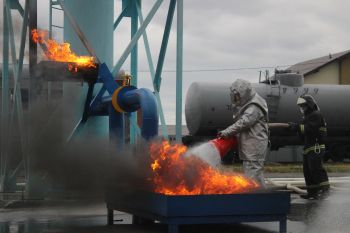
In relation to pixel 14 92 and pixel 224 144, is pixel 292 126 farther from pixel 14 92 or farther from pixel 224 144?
pixel 14 92

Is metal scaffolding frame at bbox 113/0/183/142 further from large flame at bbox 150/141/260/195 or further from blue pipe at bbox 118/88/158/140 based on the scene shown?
large flame at bbox 150/141/260/195

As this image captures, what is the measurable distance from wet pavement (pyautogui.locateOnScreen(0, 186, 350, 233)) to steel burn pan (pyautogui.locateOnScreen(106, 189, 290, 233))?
0.70 meters

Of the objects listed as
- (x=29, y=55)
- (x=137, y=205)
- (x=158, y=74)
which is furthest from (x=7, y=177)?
(x=137, y=205)

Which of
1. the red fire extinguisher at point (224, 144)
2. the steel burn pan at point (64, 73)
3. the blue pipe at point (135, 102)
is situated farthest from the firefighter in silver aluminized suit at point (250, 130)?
the steel burn pan at point (64, 73)

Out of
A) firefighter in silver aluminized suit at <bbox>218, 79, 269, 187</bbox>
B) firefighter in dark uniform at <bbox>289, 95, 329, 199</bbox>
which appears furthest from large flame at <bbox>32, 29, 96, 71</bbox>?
firefighter in dark uniform at <bbox>289, 95, 329, 199</bbox>

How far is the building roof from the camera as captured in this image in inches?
2077

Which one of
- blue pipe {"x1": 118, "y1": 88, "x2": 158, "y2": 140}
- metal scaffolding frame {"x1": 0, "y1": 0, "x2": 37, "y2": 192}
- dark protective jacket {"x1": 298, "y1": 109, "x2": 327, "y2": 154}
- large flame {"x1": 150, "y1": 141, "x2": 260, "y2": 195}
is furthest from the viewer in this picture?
dark protective jacket {"x1": 298, "y1": 109, "x2": 327, "y2": 154}

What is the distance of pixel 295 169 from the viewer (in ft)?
70.1

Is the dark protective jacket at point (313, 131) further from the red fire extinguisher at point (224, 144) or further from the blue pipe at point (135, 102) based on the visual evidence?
the red fire extinguisher at point (224, 144)

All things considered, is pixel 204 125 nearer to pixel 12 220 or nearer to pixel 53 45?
pixel 53 45

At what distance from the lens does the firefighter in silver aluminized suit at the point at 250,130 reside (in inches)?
317

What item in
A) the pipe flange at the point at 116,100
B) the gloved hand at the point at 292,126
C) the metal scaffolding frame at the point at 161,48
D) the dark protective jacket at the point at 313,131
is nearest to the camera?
the pipe flange at the point at 116,100

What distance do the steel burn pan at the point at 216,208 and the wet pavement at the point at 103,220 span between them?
2.29ft

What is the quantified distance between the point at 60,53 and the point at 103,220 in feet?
9.90
